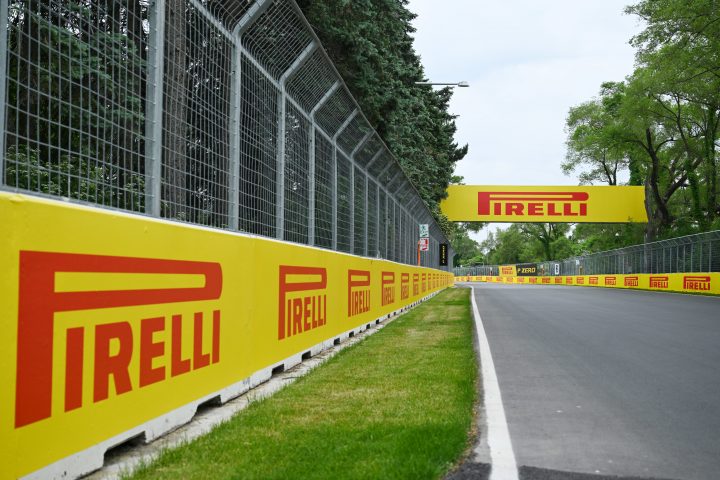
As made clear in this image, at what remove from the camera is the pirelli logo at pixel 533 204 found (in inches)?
2157

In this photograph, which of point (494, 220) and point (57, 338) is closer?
point (57, 338)

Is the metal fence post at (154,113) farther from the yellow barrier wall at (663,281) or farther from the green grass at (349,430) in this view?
the yellow barrier wall at (663,281)

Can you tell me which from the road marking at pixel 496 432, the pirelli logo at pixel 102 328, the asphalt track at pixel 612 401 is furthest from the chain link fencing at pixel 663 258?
the pirelli logo at pixel 102 328

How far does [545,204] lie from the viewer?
5550 centimetres

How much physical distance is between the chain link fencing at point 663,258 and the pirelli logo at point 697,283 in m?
0.70

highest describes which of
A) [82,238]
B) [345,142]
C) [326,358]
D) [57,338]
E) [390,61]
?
[390,61]

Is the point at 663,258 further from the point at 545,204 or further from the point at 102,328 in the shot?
the point at 102,328

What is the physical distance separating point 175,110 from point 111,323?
1.90 meters

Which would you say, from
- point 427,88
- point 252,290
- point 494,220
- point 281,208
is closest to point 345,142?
point 281,208

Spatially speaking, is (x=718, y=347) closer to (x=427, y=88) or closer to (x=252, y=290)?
(x=252, y=290)

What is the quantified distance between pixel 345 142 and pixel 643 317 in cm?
790

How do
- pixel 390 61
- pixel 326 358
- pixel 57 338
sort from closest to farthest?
pixel 57 338 → pixel 326 358 → pixel 390 61

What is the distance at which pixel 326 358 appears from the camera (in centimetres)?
861

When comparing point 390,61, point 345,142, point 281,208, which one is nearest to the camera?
point 281,208
